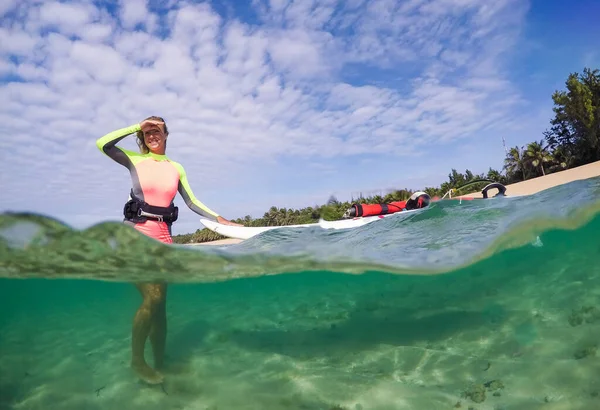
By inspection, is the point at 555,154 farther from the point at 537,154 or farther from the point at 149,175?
the point at 149,175

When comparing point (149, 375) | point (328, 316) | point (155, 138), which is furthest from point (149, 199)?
point (328, 316)

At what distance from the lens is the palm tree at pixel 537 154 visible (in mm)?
49062

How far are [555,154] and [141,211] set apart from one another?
5517 centimetres

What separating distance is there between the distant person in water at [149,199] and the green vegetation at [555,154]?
35.5m

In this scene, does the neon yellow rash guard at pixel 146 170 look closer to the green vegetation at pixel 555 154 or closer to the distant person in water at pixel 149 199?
the distant person in water at pixel 149 199

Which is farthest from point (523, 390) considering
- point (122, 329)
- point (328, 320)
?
point (122, 329)

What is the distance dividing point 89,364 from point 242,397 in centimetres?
281

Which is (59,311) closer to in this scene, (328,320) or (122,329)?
(122,329)

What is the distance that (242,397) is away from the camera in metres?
5.42

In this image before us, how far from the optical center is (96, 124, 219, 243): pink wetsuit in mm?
5043

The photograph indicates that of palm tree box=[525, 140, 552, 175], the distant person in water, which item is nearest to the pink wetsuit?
the distant person in water

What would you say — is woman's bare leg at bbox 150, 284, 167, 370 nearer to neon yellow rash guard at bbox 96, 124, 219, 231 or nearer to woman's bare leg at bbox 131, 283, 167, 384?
woman's bare leg at bbox 131, 283, 167, 384

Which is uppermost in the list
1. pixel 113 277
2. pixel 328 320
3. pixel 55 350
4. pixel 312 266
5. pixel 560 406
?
pixel 113 277

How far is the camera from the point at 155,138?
5312mm
